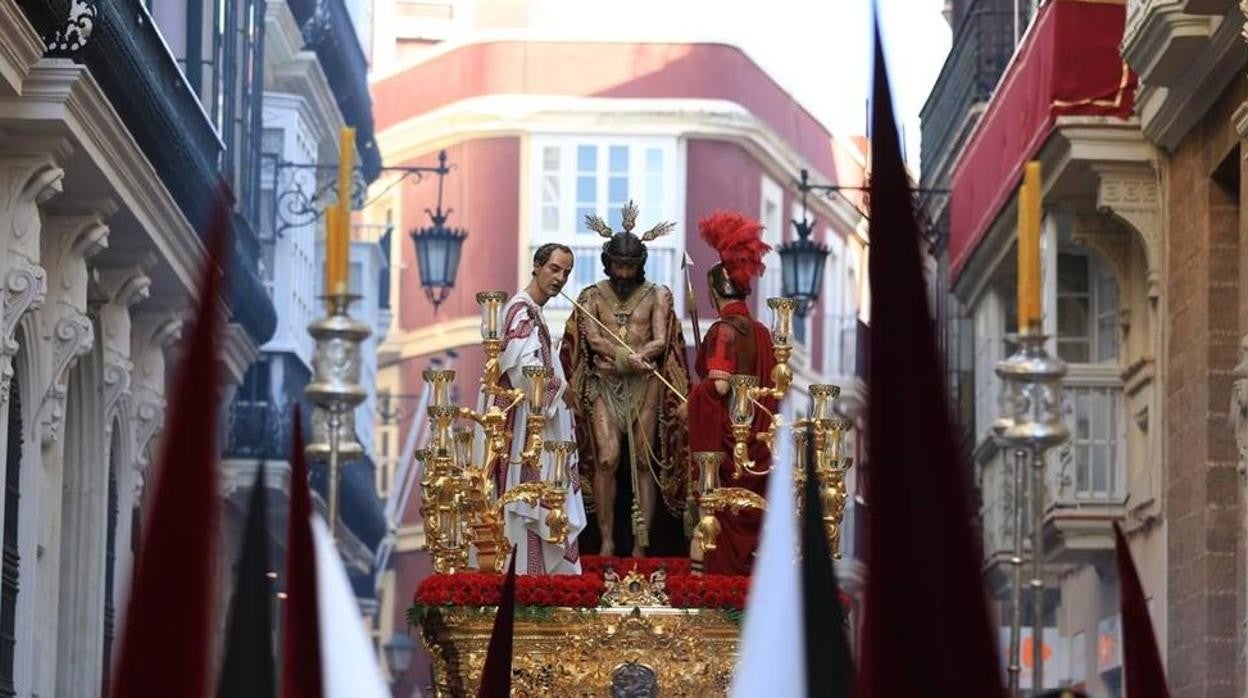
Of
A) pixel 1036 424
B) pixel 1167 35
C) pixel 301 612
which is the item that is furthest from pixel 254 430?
pixel 301 612

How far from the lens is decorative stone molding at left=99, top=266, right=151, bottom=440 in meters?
27.3

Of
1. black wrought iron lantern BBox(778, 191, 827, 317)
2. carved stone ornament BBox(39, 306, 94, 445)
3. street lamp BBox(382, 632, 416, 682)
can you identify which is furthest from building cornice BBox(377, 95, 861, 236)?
carved stone ornament BBox(39, 306, 94, 445)

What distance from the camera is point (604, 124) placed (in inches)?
2346

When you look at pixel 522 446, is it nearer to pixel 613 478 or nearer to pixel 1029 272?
pixel 613 478

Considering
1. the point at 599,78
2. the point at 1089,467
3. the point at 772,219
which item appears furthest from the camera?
the point at 772,219

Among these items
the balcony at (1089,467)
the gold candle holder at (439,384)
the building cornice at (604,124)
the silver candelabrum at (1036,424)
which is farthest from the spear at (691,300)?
the building cornice at (604,124)

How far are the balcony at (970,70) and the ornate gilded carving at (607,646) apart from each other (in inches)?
631

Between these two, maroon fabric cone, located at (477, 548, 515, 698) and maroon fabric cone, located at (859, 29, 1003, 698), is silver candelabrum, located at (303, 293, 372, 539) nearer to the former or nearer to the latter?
maroon fabric cone, located at (477, 548, 515, 698)

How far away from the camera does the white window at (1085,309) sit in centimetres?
3102

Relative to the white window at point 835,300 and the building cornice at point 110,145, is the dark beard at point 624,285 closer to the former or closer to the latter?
the building cornice at point 110,145

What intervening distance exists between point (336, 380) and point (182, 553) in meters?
3.09

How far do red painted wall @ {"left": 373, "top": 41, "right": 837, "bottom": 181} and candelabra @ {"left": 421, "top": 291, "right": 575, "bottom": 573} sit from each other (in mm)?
41214

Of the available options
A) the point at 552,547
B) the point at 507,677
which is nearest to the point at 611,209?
the point at 552,547

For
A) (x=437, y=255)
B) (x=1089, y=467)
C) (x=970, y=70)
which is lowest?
(x=1089, y=467)
